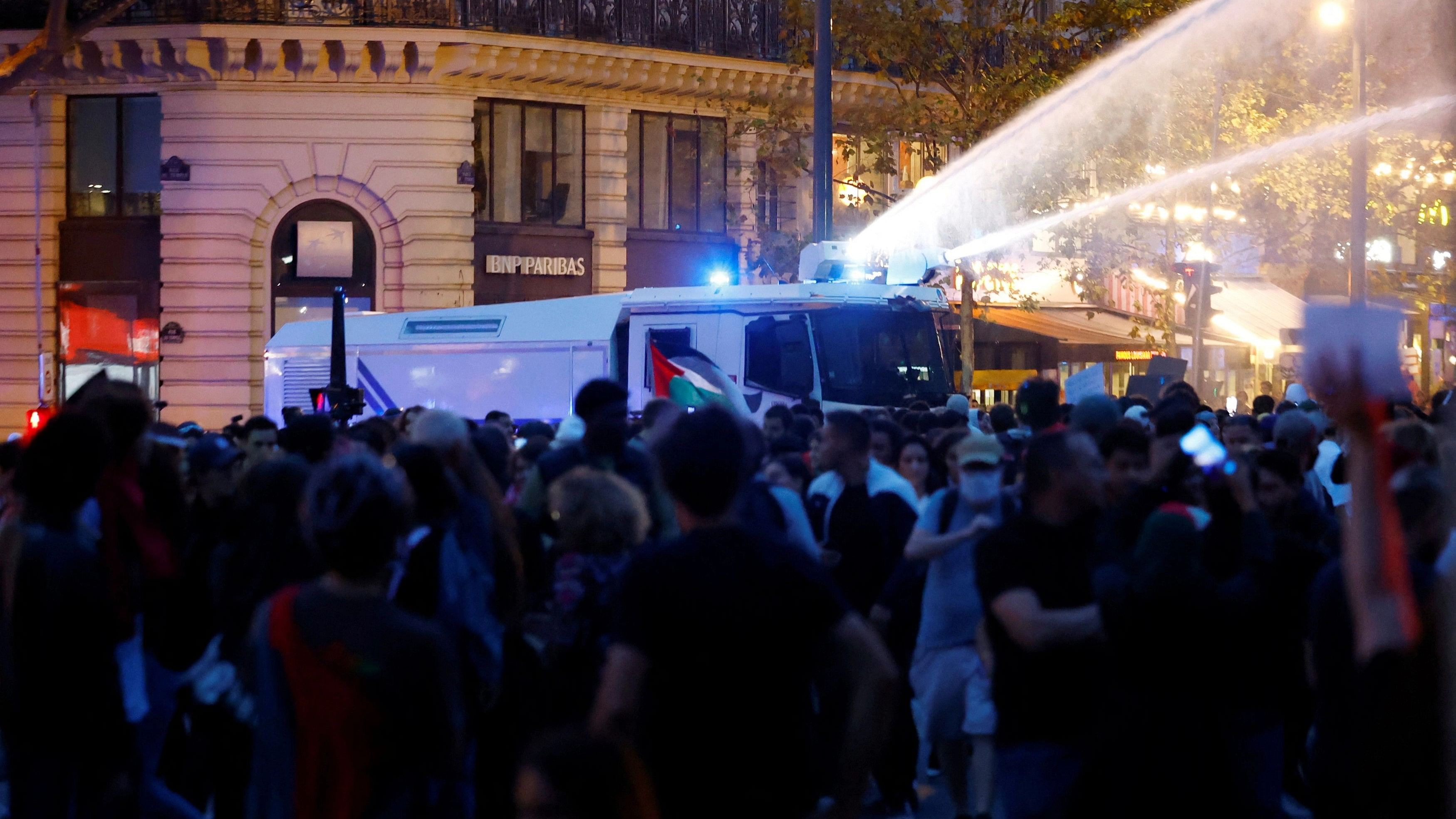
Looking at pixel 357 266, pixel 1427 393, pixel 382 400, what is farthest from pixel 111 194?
pixel 1427 393

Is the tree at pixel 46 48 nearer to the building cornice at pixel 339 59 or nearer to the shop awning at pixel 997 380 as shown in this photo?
the building cornice at pixel 339 59

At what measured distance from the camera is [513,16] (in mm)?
25641

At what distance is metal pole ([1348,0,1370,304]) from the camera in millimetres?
22922

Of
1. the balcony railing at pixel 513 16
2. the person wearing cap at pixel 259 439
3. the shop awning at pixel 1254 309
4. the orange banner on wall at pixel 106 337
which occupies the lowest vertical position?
the person wearing cap at pixel 259 439

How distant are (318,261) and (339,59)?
9.96 ft

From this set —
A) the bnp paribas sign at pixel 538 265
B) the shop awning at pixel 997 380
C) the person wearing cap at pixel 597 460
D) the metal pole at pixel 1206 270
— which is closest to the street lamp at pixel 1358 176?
the metal pole at pixel 1206 270

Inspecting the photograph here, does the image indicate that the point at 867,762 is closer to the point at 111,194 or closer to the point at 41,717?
the point at 41,717

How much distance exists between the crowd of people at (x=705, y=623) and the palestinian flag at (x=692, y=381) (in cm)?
940

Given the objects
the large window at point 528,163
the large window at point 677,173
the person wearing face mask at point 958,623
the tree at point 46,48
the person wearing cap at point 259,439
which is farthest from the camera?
the large window at point 677,173

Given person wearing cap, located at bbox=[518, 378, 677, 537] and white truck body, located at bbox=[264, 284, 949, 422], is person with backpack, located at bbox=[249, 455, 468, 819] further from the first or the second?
white truck body, located at bbox=[264, 284, 949, 422]

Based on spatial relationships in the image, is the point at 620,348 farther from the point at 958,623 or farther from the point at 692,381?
the point at 958,623

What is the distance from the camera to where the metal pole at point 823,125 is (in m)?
18.5

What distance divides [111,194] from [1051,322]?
633 inches

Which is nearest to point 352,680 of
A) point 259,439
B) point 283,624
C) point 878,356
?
point 283,624
